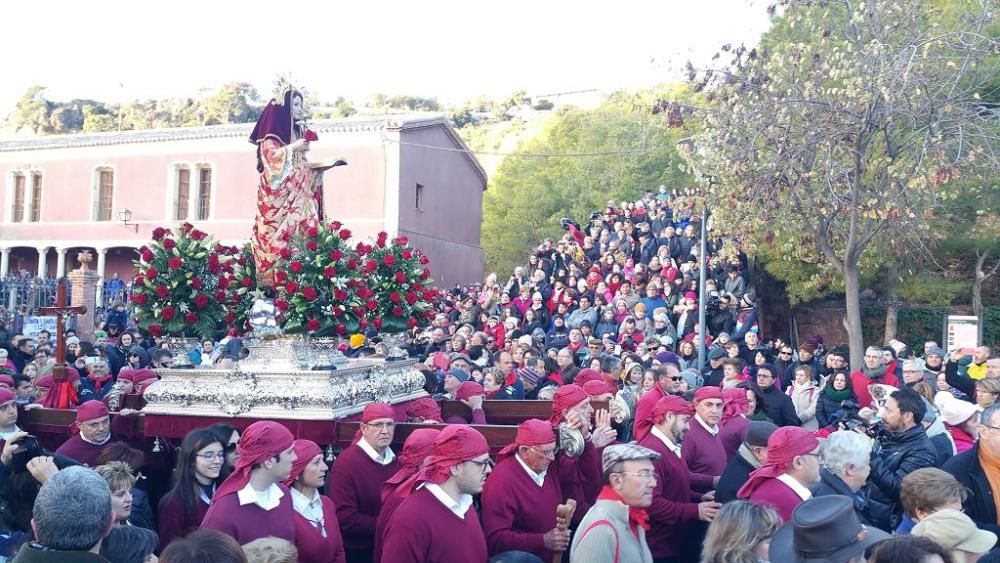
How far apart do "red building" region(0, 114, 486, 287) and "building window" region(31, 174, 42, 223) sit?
0.12 feet

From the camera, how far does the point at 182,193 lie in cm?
2822

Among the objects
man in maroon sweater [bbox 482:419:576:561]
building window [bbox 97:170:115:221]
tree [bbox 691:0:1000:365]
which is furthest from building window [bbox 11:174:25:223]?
man in maroon sweater [bbox 482:419:576:561]

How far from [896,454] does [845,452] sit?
2.25 ft

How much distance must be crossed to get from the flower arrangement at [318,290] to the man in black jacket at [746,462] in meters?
2.82

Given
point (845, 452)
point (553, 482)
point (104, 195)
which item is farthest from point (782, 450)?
point (104, 195)

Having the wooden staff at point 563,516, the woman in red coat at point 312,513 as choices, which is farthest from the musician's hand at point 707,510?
the woman in red coat at point 312,513

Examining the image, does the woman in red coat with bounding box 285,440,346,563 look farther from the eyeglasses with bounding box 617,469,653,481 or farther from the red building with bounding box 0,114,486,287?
the red building with bounding box 0,114,486,287

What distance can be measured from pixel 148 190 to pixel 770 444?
27.4 meters

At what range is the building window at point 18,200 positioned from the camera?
30688 millimetres

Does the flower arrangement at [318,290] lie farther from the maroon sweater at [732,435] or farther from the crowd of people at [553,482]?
the maroon sweater at [732,435]

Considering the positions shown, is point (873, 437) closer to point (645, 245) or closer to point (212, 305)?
point (212, 305)

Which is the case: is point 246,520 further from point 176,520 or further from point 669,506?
point 669,506

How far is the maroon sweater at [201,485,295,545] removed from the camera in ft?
12.9

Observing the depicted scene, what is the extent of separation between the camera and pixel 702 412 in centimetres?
584
